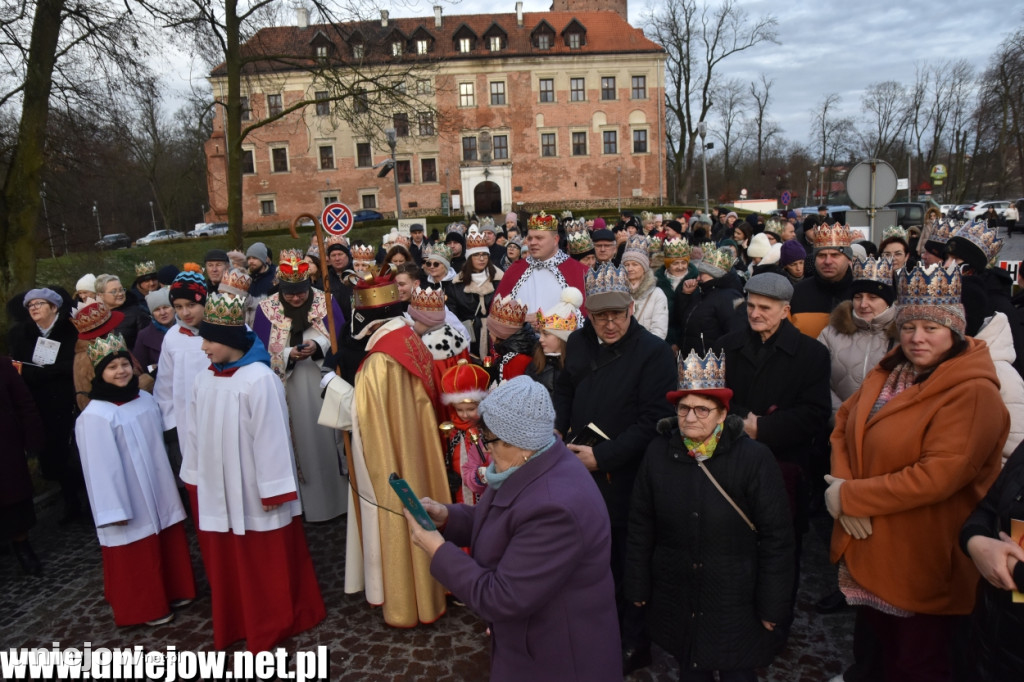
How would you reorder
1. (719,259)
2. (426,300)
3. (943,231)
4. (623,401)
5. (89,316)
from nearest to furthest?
(623,401) → (426,300) → (943,231) → (89,316) → (719,259)

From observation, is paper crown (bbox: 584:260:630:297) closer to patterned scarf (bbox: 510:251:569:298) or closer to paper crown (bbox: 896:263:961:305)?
paper crown (bbox: 896:263:961:305)

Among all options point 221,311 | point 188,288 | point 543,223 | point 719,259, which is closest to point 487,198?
point 543,223

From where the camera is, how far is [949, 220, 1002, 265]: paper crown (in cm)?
435

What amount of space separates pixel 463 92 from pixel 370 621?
166 ft

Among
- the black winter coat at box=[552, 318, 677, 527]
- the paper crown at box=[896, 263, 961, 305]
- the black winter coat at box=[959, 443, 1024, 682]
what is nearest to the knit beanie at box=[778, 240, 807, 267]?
the black winter coat at box=[552, 318, 677, 527]

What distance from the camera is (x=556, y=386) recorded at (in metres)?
4.09

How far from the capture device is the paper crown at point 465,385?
3.64m

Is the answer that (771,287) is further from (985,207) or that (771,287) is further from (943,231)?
(985,207)

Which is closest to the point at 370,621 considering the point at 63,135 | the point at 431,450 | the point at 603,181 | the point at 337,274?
the point at 431,450

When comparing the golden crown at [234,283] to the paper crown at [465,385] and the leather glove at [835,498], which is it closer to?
the paper crown at [465,385]

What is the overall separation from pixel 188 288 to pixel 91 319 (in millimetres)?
1188

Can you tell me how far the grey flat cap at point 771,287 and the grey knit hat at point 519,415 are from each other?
1923 millimetres

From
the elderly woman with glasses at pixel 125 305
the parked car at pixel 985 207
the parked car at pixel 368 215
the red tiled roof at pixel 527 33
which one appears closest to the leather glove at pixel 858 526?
the elderly woman with glasses at pixel 125 305

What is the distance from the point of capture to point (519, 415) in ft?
7.52
